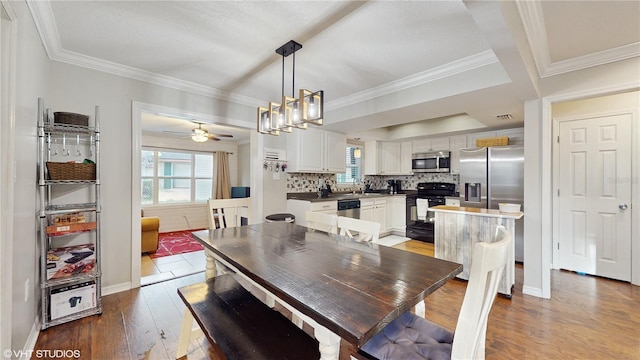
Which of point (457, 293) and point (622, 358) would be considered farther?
point (457, 293)

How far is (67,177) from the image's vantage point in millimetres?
2152

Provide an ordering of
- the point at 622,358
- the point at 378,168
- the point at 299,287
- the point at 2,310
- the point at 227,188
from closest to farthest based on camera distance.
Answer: the point at 299,287 → the point at 2,310 → the point at 622,358 → the point at 378,168 → the point at 227,188

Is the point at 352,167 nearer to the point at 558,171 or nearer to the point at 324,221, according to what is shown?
the point at 558,171

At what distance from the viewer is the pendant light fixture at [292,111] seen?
196 cm

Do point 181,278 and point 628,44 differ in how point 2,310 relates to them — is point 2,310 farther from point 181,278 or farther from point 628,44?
point 628,44

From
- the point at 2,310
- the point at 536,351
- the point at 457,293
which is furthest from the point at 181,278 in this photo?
the point at 536,351

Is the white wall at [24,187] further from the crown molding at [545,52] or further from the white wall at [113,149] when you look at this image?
the crown molding at [545,52]

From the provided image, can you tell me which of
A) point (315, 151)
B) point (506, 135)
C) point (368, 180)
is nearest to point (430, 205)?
point (368, 180)

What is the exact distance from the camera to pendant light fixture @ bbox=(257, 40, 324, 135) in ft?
Result: 6.42

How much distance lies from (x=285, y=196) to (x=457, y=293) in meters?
2.69

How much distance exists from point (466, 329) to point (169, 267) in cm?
372

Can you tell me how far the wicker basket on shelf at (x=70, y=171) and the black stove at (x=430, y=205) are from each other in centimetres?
477

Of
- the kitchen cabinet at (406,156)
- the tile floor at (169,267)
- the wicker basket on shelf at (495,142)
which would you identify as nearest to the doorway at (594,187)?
the wicker basket on shelf at (495,142)

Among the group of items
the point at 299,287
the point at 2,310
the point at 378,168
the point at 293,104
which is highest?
the point at 293,104
